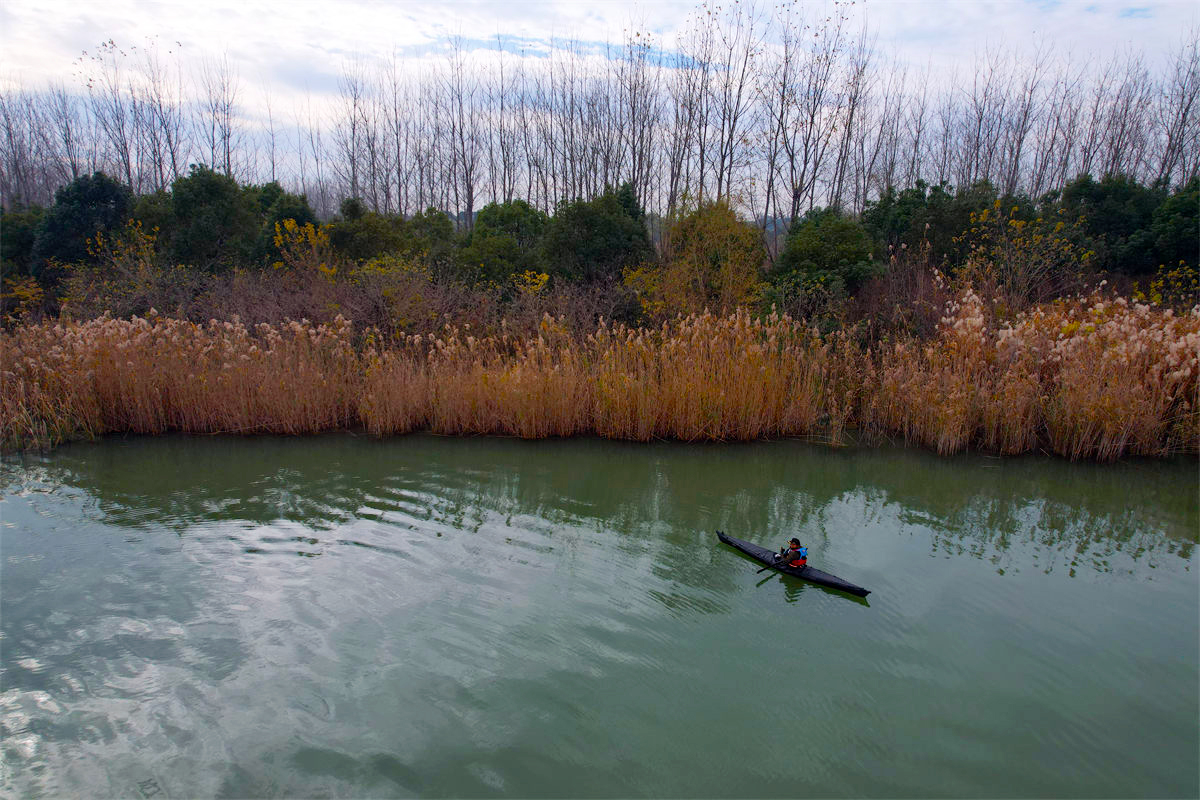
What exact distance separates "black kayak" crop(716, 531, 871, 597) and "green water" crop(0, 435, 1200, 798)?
70 millimetres

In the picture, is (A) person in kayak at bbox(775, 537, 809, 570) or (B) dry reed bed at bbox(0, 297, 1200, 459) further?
(B) dry reed bed at bbox(0, 297, 1200, 459)

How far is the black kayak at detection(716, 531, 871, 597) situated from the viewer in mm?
4109

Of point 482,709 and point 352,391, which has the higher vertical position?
point 352,391

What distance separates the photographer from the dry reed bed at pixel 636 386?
7375 mm

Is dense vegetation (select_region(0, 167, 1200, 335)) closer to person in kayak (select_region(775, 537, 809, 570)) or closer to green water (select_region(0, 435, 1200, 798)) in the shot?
green water (select_region(0, 435, 1200, 798))

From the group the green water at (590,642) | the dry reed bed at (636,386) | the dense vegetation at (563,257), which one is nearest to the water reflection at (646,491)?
the green water at (590,642)

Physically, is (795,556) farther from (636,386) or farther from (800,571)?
(636,386)

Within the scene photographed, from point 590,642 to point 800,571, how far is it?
1461 mm

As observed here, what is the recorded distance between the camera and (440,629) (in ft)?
A: 12.1

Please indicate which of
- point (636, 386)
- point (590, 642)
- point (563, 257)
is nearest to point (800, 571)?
point (590, 642)

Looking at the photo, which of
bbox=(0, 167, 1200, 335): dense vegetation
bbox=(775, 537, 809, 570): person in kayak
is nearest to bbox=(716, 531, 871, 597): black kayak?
bbox=(775, 537, 809, 570): person in kayak

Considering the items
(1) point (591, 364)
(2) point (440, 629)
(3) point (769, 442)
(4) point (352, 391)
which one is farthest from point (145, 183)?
(2) point (440, 629)

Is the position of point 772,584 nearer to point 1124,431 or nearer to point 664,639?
point 664,639

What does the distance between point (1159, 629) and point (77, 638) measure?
569 centimetres
